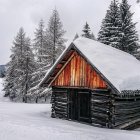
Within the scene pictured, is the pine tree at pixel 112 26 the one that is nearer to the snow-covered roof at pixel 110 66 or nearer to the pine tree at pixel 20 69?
the pine tree at pixel 20 69

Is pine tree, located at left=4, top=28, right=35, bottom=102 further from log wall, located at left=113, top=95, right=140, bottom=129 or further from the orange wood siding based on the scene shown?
log wall, located at left=113, top=95, right=140, bottom=129

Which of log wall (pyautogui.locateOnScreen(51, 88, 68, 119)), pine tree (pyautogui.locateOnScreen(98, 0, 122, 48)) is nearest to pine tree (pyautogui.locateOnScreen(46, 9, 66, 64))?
pine tree (pyautogui.locateOnScreen(98, 0, 122, 48))

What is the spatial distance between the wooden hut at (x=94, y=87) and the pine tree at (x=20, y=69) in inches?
993

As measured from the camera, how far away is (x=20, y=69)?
49.1 meters

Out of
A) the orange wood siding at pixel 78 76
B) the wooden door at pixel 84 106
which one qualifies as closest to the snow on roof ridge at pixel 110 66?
the orange wood siding at pixel 78 76

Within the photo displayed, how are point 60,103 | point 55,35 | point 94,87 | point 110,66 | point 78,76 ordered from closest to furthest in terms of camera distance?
point 94,87 < point 110,66 < point 78,76 < point 60,103 < point 55,35

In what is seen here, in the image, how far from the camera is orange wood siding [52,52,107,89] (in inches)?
771

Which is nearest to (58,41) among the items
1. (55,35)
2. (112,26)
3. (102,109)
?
(55,35)

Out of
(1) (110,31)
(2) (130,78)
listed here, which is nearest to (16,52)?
(1) (110,31)

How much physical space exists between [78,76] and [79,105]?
2.18m

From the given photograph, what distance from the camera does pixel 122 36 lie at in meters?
41.9

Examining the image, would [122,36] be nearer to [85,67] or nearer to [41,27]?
[41,27]

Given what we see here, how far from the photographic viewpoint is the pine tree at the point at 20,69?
48188mm

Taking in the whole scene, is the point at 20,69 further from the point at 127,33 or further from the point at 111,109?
the point at 111,109
